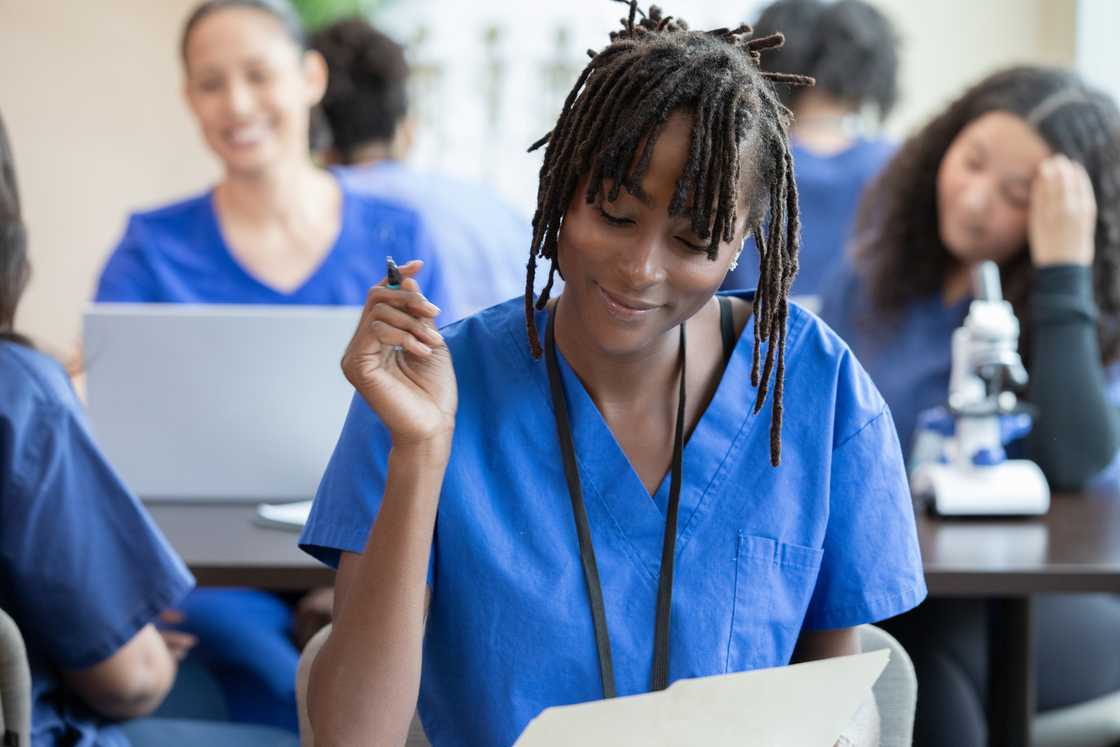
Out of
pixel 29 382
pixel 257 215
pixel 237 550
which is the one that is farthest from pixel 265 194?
pixel 29 382

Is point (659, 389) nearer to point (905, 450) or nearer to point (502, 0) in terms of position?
point (905, 450)

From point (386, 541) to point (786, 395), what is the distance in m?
0.38

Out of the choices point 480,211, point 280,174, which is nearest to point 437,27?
point 480,211

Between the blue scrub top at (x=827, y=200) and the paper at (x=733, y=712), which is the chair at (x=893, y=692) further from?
the blue scrub top at (x=827, y=200)

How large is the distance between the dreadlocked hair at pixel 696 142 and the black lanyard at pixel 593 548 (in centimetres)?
6

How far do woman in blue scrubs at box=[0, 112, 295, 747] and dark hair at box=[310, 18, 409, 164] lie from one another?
193 cm

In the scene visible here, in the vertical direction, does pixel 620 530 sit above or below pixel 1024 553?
above

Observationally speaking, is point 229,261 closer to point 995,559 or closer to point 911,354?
point 911,354

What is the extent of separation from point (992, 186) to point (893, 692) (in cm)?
120

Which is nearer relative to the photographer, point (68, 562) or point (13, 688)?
point (13, 688)

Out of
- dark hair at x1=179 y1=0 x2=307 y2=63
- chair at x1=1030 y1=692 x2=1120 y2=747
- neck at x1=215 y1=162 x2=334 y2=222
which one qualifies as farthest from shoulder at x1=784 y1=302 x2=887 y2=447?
dark hair at x1=179 y1=0 x2=307 y2=63

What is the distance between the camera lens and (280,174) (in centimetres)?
272

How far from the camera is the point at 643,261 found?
1.05m

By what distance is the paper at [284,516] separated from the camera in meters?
1.75
